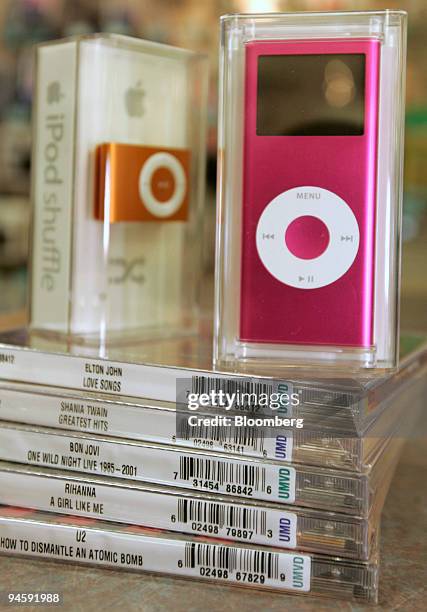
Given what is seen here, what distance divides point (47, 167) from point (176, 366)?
0.82ft

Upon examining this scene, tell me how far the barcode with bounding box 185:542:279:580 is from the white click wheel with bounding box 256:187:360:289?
170 millimetres

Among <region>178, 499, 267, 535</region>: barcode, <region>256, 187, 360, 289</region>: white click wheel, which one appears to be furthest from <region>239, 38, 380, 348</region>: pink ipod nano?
<region>178, 499, 267, 535</region>: barcode

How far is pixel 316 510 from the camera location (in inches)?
18.8

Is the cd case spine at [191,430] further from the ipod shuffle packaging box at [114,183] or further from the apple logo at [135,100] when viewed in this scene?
the apple logo at [135,100]

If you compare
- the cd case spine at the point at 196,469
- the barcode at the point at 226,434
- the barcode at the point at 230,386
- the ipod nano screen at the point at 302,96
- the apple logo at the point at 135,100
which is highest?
the apple logo at the point at 135,100

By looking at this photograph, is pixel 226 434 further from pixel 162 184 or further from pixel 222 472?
pixel 162 184

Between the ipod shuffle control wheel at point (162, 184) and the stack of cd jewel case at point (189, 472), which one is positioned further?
the ipod shuffle control wheel at point (162, 184)

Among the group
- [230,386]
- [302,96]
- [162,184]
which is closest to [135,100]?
[162,184]

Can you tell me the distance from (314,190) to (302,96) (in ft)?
0.21

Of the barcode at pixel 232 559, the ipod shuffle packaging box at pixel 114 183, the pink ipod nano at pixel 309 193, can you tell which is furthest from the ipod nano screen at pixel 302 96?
the barcode at pixel 232 559

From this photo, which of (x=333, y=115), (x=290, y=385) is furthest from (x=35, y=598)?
(x=333, y=115)

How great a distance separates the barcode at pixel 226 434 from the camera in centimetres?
49

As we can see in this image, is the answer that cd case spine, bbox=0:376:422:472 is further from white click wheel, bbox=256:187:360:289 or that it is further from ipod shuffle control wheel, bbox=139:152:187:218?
ipod shuffle control wheel, bbox=139:152:187:218

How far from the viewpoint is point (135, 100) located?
68 cm
